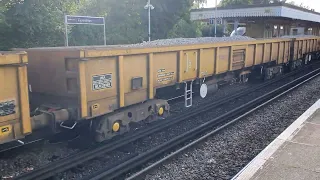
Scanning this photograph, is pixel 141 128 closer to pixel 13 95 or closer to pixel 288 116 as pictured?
pixel 13 95

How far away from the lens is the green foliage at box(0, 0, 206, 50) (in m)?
16.3

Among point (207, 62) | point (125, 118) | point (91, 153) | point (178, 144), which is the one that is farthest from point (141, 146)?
point (207, 62)

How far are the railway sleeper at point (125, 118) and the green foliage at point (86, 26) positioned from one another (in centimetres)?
1121

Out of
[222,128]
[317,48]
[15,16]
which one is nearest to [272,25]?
[317,48]

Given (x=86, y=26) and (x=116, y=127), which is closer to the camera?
(x=116, y=127)

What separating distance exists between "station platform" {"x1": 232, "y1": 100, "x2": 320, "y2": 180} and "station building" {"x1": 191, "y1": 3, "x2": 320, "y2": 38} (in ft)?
91.9

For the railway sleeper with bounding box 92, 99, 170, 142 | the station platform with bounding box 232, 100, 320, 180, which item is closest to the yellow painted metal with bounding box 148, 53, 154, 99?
the railway sleeper with bounding box 92, 99, 170, 142

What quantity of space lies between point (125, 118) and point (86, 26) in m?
18.0

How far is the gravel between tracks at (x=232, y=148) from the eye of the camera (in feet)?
19.1

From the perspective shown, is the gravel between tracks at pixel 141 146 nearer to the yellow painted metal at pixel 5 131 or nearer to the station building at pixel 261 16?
the yellow painted metal at pixel 5 131

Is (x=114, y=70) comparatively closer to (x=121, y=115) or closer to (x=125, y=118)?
(x=121, y=115)

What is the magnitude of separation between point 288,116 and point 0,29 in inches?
574

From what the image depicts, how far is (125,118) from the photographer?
7199 mm

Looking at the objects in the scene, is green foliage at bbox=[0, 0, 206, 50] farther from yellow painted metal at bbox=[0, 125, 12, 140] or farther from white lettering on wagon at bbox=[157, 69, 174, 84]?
yellow painted metal at bbox=[0, 125, 12, 140]
